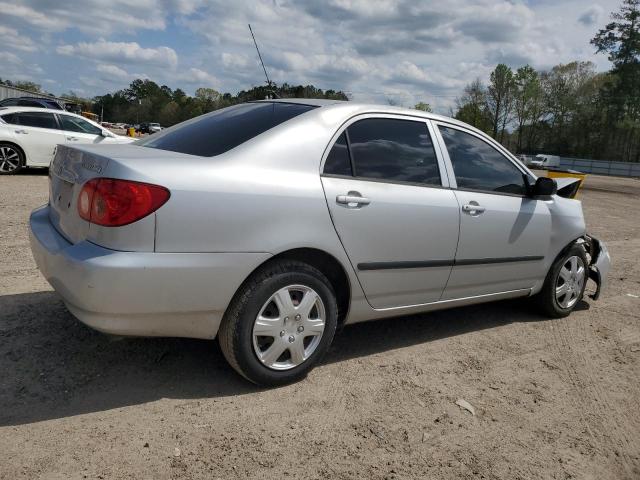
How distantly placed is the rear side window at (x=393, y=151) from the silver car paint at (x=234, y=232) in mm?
77

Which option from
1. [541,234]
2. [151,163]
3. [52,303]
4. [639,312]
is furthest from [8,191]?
[639,312]

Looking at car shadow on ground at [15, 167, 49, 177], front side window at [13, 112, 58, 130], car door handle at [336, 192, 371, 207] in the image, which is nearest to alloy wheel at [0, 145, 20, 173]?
car shadow on ground at [15, 167, 49, 177]

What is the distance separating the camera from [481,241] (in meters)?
4.01

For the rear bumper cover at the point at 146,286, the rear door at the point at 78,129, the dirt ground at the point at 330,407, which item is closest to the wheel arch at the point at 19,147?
the rear door at the point at 78,129

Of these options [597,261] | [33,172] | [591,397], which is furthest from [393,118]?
[33,172]

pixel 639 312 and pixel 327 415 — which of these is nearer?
pixel 327 415

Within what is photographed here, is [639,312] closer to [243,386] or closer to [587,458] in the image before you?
[587,458]

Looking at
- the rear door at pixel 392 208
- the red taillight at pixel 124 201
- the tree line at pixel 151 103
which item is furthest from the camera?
the tree line at pixel 151 103

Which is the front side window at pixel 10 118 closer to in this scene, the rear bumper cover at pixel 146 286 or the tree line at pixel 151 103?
the rear bumper cover at pixel 146 286

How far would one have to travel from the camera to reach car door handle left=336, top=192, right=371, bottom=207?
3227 mm

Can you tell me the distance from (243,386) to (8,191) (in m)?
8.28

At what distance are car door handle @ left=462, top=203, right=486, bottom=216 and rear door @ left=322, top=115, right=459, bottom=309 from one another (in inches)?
3.9

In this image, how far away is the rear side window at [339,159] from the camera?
3.28 meters

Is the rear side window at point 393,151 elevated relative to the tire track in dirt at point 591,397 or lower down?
elevated
